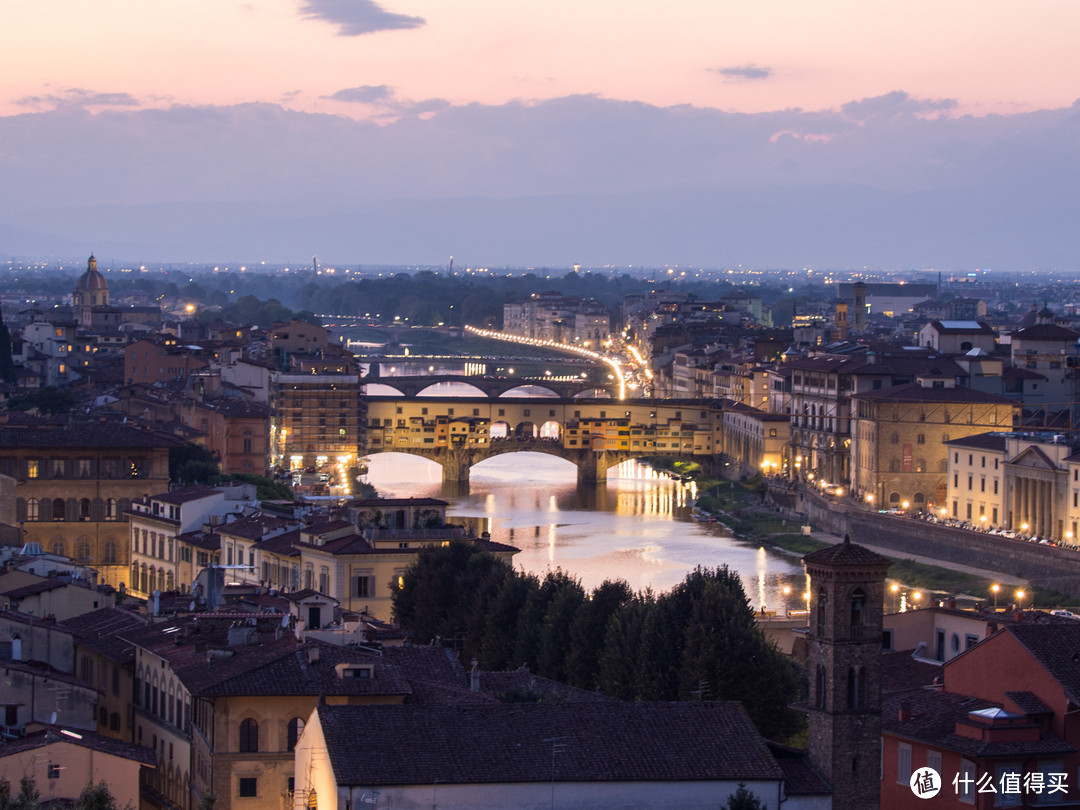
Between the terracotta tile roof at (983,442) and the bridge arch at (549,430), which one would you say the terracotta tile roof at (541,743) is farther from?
the bridge arch at (549,430)

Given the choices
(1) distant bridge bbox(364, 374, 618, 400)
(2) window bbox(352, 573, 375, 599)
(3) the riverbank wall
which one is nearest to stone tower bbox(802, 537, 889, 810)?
(2) window bbox(352, 573, 375, 599)

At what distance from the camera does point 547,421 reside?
42188 mm

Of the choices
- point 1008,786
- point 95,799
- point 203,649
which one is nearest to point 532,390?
point 203,649

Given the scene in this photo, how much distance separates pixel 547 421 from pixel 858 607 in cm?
3208

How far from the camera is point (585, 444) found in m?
40.3

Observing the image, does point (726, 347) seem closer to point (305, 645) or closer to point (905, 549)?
point (905, 549)

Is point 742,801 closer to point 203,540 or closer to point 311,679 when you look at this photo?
point 311,679

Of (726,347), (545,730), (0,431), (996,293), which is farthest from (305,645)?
(996,293)

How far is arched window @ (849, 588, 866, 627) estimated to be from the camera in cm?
1012

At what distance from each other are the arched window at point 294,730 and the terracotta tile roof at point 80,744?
2.05 feet

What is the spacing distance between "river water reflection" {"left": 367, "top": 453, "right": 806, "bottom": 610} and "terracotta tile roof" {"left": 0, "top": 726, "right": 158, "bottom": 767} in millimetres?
12516

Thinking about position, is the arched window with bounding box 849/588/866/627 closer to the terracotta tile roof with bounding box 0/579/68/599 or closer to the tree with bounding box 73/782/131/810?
the tree with bounding box 73/782/131/810

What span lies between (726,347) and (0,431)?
33.7 metres

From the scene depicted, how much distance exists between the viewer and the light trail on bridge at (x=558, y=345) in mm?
63494
